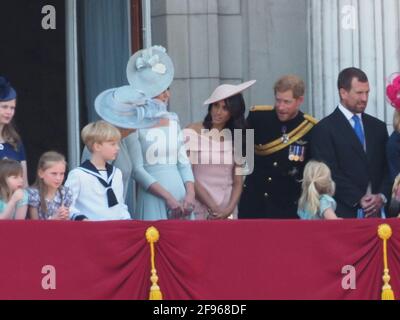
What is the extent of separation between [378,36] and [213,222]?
11.6 ft

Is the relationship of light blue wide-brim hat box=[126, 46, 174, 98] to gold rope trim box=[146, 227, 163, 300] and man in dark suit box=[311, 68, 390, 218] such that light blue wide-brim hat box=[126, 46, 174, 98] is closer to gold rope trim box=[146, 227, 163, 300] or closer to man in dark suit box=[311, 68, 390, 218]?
man in dark suit box=[311, 68, 390, 218]

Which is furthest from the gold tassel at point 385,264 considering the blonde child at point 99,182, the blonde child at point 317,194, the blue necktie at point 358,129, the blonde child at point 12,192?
the blonde child at point 12,192

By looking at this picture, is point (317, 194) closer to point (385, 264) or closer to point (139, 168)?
point (385, 264)

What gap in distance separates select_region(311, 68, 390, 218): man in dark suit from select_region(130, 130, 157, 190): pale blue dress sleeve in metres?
1.37

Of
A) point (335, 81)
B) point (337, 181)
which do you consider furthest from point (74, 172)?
point (335, 81)

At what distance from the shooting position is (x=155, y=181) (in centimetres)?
1577

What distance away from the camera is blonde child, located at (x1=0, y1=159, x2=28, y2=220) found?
14.8 metres

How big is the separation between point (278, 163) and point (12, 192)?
2.45 m

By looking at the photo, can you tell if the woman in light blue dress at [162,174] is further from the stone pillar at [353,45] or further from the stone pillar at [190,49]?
the stone pillar at [353,45]

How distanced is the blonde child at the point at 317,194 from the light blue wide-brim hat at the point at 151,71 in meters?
1.44

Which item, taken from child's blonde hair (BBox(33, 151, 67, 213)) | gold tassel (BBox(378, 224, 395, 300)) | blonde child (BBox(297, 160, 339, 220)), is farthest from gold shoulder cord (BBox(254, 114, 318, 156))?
child's blonde hair (BBox(33, 151, 67, 213))

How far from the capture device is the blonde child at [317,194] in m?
15.4

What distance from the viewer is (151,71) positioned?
16.2 metres

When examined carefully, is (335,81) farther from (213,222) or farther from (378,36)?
(213,222)
